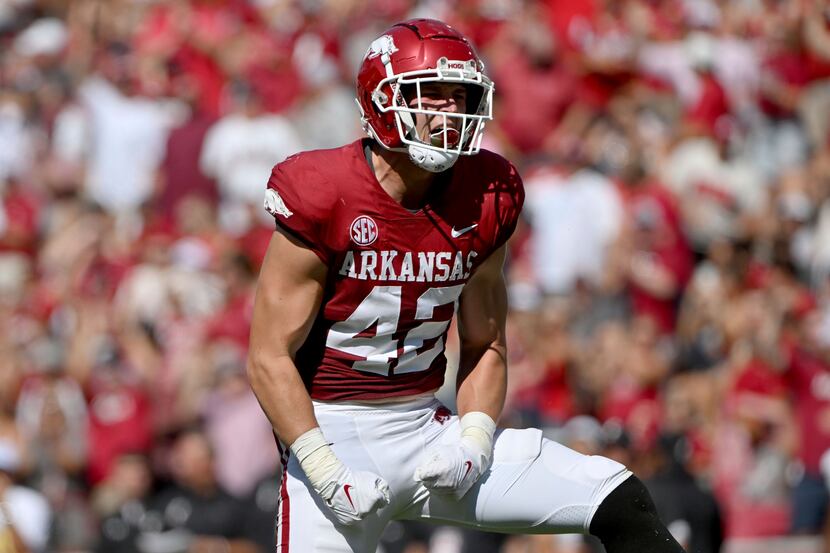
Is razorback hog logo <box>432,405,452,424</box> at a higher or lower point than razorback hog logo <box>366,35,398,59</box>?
lower

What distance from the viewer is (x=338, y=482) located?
4.57 metres

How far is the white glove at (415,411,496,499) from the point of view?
15.2 ft

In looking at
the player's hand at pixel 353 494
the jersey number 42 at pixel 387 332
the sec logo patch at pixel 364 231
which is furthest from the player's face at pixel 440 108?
the player's hand at pixel 353 494

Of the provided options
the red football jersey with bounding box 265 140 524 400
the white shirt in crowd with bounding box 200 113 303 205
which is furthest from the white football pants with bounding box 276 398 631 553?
the white shirt in crowd with bounding box 200 113 303 205

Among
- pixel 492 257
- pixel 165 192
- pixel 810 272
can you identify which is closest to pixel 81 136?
pixel 165 192

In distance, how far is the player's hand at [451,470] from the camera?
462 centimetres

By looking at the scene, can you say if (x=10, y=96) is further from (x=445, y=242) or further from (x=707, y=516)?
(x=445, y=242)

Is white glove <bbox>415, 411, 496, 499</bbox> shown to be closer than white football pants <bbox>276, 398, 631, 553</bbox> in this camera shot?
Yes

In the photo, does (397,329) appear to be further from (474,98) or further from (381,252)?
(474,98)

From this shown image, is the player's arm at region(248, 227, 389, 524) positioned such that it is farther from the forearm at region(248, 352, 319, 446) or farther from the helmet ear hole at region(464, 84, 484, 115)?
the helmet ear hole at region(464, 84, 484, 115)

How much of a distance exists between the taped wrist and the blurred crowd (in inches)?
120

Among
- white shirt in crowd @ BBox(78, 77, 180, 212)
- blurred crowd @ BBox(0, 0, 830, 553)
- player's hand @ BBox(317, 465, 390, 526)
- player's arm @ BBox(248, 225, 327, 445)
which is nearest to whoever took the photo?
player's hand @ BBox(317, 465, 390, 526)

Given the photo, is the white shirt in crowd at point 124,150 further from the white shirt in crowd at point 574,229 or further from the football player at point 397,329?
the football player at point 397,329

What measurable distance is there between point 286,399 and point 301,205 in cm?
59
